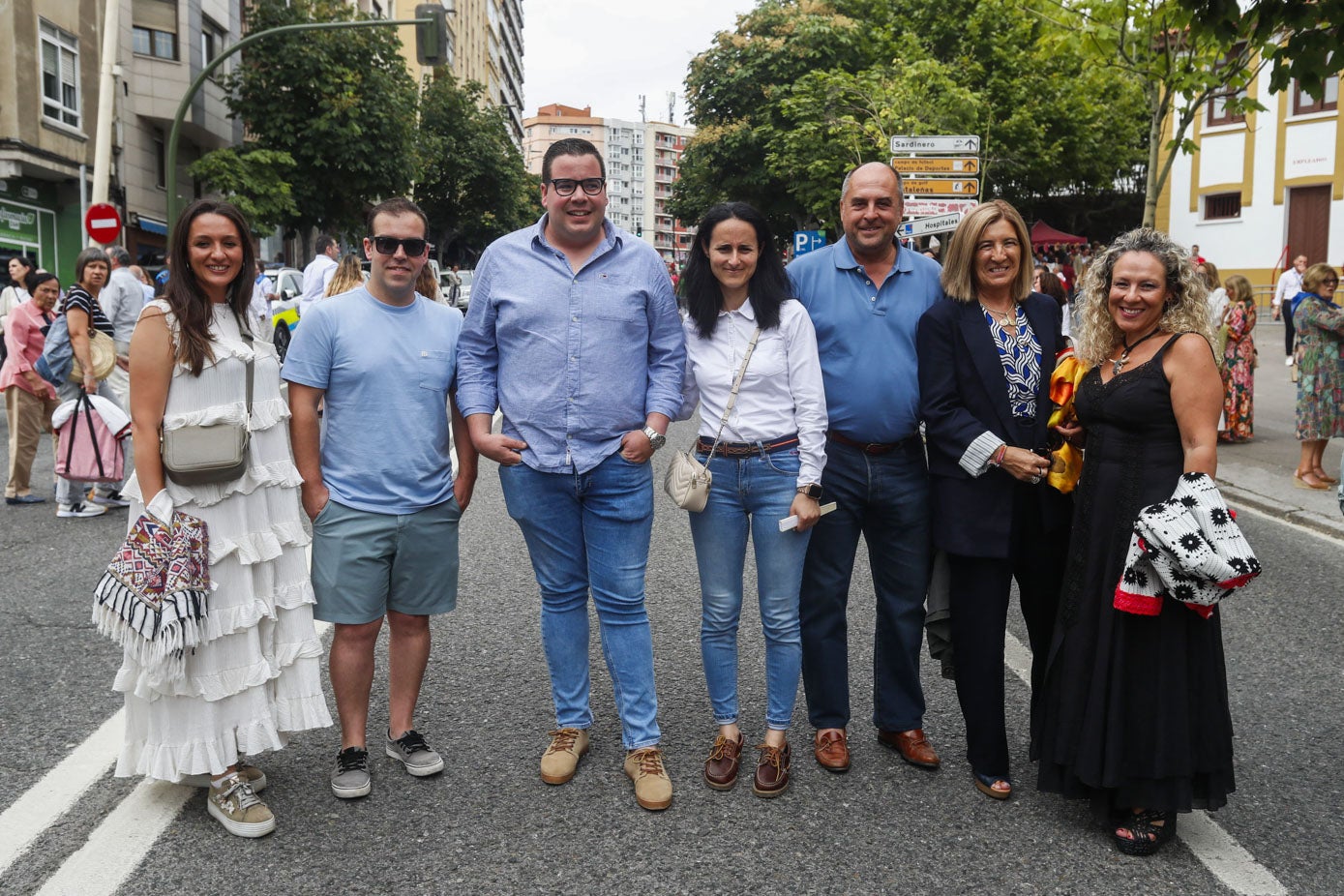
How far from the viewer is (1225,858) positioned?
11.3ft

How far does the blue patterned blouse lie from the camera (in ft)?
12.8

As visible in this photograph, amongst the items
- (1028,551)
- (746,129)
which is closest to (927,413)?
(1028,551)

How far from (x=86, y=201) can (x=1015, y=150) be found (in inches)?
973

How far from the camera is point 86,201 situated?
83.0 ft

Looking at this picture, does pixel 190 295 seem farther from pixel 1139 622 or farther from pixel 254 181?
pixel 254 181

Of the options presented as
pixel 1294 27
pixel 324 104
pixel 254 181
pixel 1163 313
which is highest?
pixel 324 104

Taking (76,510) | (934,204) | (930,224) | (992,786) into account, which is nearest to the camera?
(992,786)

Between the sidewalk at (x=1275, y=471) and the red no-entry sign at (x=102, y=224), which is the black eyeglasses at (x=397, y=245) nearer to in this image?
the sidewalk at (x=1275, y=471)

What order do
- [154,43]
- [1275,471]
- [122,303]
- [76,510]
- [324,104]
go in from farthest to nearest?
[324,104] < [154,43] < [1275,471] < [122,303] < [76,510]

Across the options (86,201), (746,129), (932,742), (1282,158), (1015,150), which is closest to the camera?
(932,742)

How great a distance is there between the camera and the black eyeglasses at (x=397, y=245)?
3.91 m

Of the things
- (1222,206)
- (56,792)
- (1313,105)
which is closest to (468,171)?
(1222,206)

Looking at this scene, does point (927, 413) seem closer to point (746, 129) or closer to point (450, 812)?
point (450, 812)

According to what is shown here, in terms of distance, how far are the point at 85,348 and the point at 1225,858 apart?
7956mm
